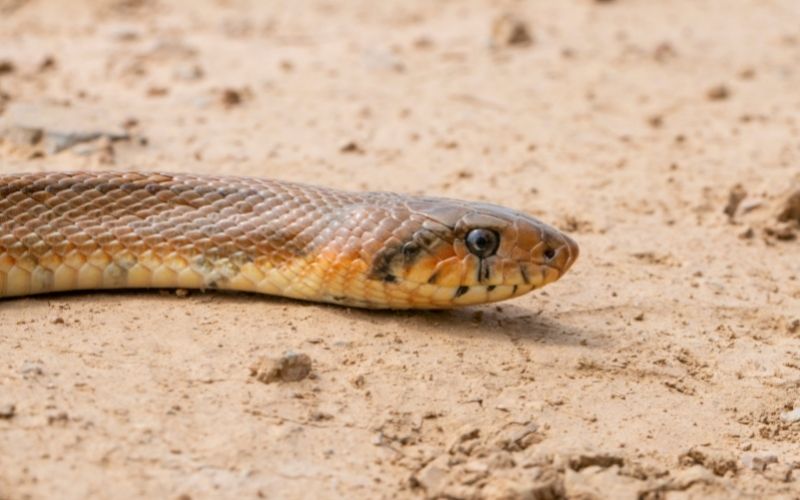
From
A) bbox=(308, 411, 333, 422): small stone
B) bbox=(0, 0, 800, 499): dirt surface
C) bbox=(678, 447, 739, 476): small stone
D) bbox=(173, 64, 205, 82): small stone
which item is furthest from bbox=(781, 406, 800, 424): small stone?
bbox=(173, 64, 205, 82): small stone

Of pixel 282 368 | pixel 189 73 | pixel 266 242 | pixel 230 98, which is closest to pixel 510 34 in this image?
pixel 189 73

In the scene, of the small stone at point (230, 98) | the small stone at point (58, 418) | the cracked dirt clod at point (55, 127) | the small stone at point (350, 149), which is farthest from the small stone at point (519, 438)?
the small stone at point (230, 98)

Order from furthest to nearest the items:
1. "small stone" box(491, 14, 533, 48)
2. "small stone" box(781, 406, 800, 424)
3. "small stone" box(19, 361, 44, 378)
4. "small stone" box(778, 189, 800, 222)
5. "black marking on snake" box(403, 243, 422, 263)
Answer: "small stone" box(491, 14, 533, 48) < "small stone" box(778, 189, 800, 222) < "black marking on snake" box(403, 243, 422, 263) < "small stone" box(781, 406, 800, 424) < "small stone" box(19, 361, 44, 378)

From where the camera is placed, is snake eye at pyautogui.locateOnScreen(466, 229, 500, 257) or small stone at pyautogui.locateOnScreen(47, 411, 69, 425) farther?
snake eye at pyautogui.locateOnScreen(466, 229, 500, 257)

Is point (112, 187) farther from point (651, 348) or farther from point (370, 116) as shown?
point (370, 116)

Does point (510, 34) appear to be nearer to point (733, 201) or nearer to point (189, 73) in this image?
point (189, 73)

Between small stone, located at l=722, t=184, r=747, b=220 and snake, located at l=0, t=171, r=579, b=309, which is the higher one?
snake, located at l=0, t=171, r=579, b=309

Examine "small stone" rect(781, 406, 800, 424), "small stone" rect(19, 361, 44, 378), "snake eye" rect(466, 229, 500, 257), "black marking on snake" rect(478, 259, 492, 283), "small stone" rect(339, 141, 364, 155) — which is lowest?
"small stone" rect(781, 406, 800, 424)

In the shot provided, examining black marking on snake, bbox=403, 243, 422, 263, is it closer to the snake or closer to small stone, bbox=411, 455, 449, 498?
the snake
